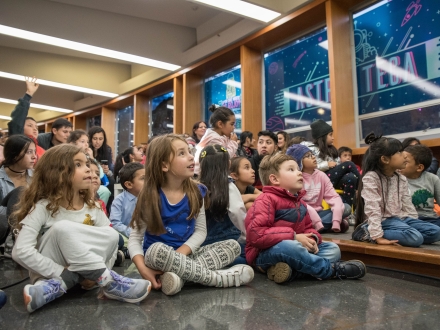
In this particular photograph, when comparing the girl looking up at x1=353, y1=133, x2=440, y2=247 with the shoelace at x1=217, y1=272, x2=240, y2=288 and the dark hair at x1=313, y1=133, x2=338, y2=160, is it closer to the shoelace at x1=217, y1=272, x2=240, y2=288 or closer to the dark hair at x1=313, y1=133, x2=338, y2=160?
the shoelace at x1=217, y1=272, x2=240, y2=288

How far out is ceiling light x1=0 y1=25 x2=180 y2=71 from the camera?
5.07 m

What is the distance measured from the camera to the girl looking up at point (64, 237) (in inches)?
52.9

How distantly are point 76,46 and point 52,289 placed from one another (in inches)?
200

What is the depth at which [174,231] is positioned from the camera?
166cm

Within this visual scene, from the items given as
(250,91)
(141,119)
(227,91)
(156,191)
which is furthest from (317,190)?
(141,119)

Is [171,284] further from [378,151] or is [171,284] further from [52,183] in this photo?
[378,151]

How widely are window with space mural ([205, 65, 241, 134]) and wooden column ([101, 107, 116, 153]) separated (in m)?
3.24

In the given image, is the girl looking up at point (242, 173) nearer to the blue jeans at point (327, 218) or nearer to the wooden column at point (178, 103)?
the blue jeans at point (327, 218)

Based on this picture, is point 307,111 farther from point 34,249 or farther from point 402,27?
point 34,249

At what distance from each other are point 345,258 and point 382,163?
60cm

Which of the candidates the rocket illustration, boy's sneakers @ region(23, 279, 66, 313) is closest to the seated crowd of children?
boy's sneakers @ region(23, 279, 66, 313)

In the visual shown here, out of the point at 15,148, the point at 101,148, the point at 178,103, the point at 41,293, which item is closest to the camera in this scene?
the point at 41,293

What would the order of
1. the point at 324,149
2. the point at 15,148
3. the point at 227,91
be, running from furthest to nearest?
1. the point at 227,91
2. the point at 324,149
3. the point at 15,148

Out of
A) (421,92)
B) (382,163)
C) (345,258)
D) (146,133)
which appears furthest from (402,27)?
(146,133)
